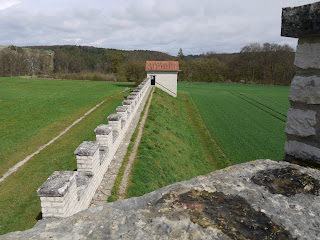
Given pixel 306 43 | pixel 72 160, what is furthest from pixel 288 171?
pixel 72 160

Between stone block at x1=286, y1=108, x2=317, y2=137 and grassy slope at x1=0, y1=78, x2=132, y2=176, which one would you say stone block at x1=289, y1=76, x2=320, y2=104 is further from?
grassy slope at x1=0, y1=78, x2=132, y2=176

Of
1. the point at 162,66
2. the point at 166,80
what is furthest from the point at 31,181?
the point at 162,66

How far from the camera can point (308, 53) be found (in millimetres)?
2355

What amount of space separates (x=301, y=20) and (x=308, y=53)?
328mm

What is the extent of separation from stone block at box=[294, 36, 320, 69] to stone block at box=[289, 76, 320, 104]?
0.42 ft

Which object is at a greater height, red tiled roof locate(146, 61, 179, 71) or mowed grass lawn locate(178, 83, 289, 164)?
red tiled roof locate(146, 61, 179, 71)

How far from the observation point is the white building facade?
115 feet

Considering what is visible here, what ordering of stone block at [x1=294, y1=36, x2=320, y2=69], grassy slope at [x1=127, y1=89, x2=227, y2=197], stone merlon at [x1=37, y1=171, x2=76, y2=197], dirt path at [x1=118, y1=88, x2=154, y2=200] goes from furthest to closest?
grassy slope at [x1=127, y1=89, x2=227, y2=197] → dirt path at [x1=118, y1=88, x2=154, y2=200] → stone merlon at [x1=37, y1=171, x2=76, y2=197] → stone block at [x1=294, y1=36, x2=320, y2=69]

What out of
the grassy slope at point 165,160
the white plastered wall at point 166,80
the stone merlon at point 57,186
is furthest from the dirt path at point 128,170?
the white plastered wall at point 166,80

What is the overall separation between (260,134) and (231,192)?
67.6 feet

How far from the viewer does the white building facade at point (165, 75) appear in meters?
34.9

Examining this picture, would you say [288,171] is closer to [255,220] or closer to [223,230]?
[255,220]

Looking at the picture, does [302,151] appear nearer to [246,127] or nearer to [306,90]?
[306,90]

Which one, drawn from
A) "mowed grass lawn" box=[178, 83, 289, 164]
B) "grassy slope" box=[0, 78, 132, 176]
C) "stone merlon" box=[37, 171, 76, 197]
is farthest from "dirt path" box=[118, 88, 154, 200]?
"mowed grass lawn" box=[178, 83, 289, 164]
